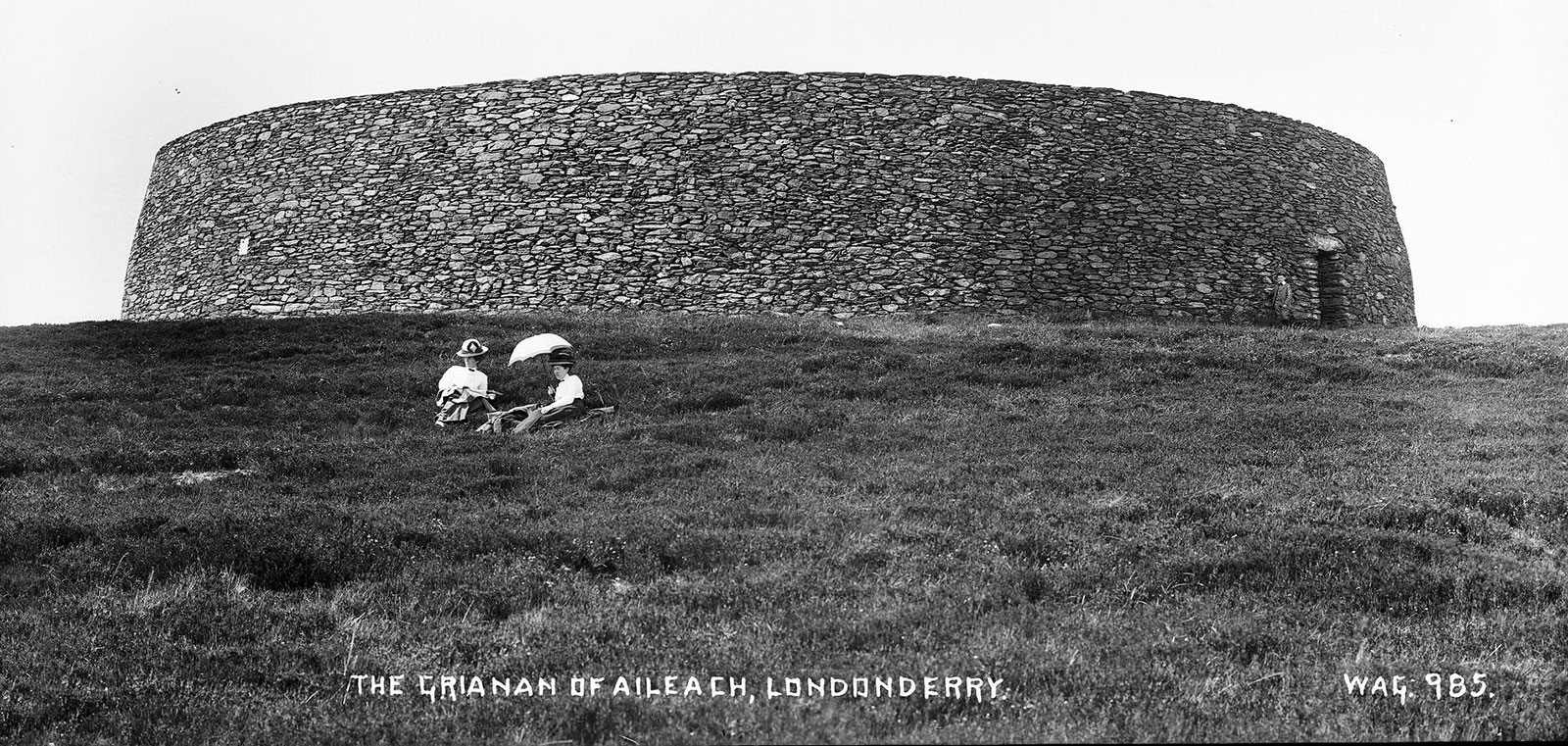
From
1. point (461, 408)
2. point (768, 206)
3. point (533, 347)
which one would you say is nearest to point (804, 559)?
point (461, 408)

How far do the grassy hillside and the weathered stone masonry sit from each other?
947 centimetres

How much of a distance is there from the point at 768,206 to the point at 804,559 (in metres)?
18.3

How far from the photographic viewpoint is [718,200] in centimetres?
2536

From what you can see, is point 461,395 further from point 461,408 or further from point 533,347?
point 533,347

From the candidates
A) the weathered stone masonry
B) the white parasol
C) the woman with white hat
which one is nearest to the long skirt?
the woman with white hat

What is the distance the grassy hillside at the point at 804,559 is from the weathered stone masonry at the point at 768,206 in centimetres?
947

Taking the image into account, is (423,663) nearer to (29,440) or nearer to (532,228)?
(29,440)

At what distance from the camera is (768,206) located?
25.3 meters

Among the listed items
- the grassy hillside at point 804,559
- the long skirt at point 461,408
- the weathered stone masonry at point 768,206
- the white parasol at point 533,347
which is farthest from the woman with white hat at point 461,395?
the weathered stone masonry at point 768,206

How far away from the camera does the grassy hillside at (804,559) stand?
5.31 m

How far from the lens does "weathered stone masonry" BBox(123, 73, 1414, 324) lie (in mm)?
24984

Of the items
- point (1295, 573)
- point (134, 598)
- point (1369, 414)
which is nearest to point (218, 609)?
point (134, 598)

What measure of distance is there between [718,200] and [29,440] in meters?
15.3

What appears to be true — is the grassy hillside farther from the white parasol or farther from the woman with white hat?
the white parasol
